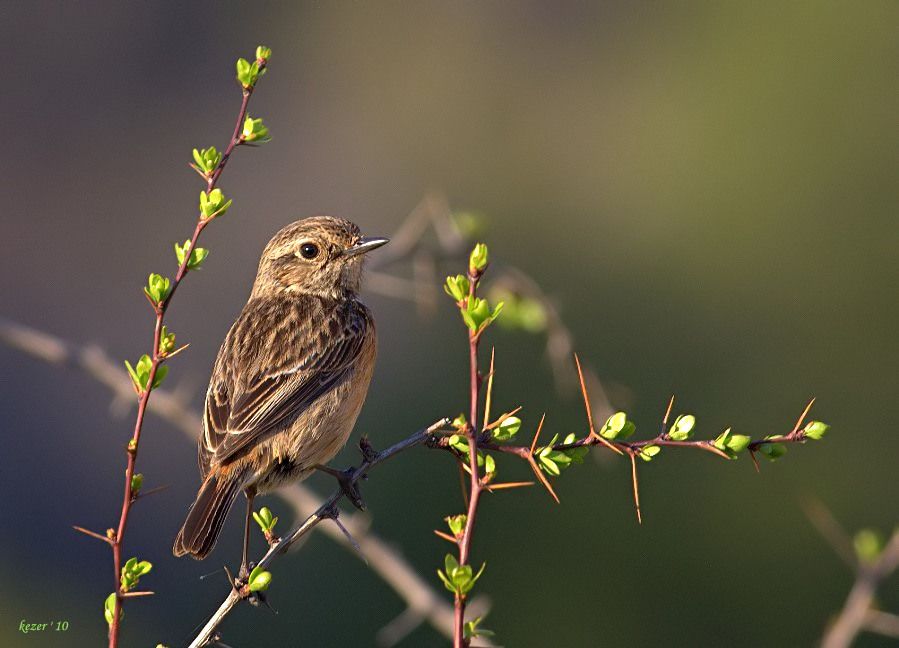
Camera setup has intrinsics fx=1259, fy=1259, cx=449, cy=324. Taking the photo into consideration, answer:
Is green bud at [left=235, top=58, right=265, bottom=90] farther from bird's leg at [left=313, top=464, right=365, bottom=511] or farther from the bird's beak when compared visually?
the bird's beak

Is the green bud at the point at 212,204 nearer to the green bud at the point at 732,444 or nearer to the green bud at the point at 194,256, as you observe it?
the green bud at the point at 194,256

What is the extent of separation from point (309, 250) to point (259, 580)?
146 inches

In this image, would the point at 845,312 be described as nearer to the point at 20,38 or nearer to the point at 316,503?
the point at 316,503

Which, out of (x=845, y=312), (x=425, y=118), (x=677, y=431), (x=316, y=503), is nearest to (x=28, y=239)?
(x=425, y=118)

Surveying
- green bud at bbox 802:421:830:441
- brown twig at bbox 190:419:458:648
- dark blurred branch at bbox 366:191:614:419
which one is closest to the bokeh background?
brown twig at bbox 190:419:458:648

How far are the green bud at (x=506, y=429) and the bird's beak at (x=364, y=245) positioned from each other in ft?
10.8

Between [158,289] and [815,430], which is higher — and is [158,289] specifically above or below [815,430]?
above

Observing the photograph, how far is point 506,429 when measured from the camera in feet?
11.8

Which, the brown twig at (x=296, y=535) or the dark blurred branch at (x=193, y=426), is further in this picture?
the dark blurred branch at (x=193, y=426)

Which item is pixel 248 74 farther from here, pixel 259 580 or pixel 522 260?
pixel 522 260

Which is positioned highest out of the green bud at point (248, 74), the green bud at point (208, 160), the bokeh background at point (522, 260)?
the green bud at point (248, 74)

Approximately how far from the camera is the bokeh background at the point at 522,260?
11633mm

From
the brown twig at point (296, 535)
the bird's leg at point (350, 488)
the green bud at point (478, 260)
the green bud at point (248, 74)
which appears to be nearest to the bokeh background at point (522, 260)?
the brown twig at point (296, 535)

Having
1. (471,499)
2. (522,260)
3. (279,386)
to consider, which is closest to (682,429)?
(471,499)
